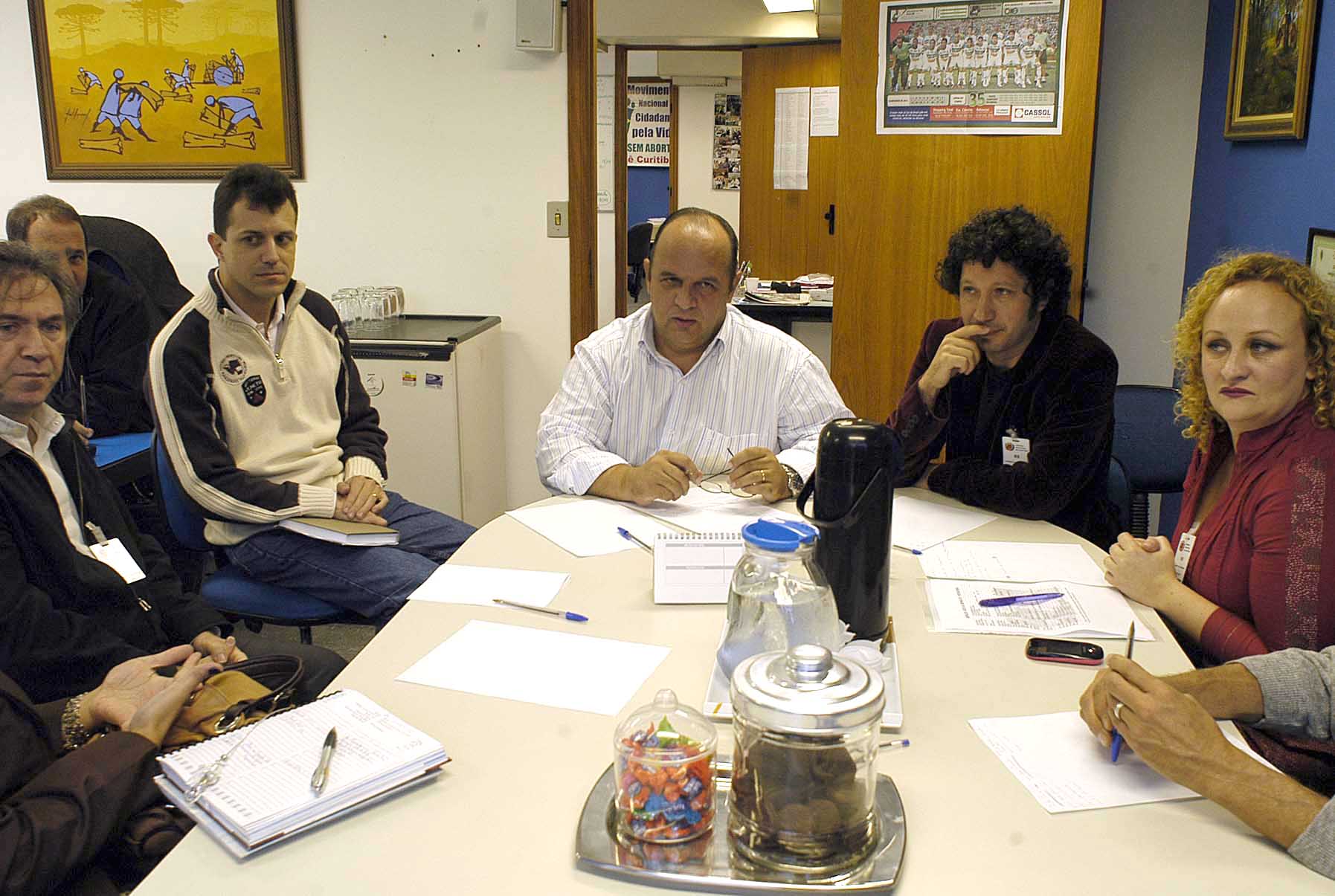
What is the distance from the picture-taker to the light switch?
401cm

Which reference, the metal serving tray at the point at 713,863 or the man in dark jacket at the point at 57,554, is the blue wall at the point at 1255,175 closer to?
the metal serving tray at the point at 713,863

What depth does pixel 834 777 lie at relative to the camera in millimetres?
977

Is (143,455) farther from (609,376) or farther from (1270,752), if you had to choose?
(1270,752)

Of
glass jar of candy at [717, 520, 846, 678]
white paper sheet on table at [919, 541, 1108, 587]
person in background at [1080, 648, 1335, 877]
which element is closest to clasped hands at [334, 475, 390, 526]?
white paper sheet on table at [919, 541, 1108, 587]

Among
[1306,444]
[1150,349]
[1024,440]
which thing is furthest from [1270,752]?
[1150,349]

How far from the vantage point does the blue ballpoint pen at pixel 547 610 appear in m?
1.61

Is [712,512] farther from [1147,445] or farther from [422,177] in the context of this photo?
[422,177]

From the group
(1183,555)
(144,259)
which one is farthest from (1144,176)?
(144,259)

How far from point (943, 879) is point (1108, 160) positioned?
345 cm

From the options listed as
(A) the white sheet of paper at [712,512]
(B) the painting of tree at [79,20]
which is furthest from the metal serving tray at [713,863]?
(B) the painting of tree at [79,20]

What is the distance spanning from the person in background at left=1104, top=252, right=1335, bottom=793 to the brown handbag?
4.49 ft

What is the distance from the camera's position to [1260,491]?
5.36ft

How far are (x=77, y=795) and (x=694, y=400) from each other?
1609mm

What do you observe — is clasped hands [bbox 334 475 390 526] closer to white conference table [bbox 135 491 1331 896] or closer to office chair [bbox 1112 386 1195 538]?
white conference table [bbox 135 491 1331 896]
